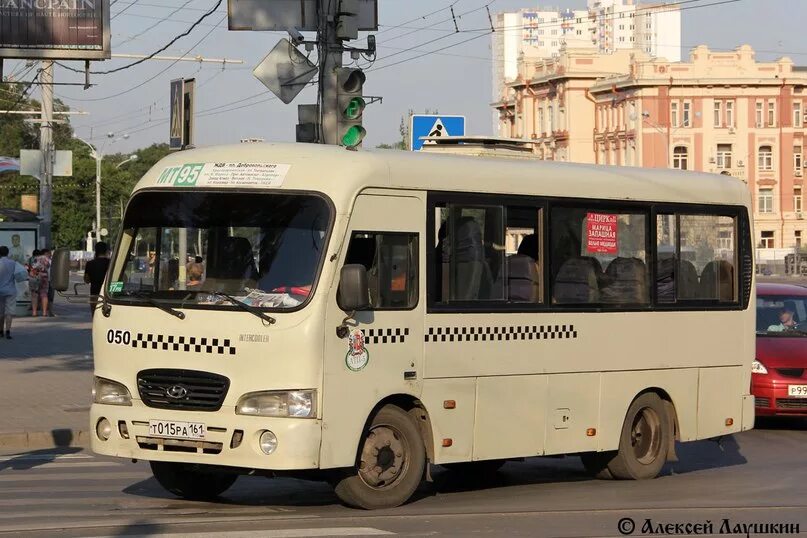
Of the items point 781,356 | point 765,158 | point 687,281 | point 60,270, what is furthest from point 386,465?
point 765,158

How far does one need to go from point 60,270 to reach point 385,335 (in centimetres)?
251

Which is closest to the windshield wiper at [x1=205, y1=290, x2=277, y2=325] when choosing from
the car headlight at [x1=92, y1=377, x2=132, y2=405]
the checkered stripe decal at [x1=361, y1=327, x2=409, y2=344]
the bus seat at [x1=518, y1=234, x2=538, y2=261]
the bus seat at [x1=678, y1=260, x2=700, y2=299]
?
the checkered stripe decal at [x1=361, y1=327, x2=409, y2=344]

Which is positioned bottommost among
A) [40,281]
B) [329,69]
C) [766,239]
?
[40,281]

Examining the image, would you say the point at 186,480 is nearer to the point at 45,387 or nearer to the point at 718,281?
the point at 718,281

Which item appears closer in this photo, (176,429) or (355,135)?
(176,429)

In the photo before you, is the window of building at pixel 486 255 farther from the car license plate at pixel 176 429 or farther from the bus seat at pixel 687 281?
the car license plate at pixel 176 429

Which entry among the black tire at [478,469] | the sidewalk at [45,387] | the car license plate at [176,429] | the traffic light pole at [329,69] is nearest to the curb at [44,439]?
the sidewalk at [45,387]

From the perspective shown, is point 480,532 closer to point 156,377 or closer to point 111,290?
point 156,377

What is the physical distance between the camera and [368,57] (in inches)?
659

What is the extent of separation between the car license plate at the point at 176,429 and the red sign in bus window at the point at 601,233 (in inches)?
160

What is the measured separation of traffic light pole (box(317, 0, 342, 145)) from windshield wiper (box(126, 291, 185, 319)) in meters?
4.94

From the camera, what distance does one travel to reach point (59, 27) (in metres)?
32.4

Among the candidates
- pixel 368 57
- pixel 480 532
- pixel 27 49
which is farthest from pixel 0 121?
pixel 480 532

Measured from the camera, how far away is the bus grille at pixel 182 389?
1026 centimetres
